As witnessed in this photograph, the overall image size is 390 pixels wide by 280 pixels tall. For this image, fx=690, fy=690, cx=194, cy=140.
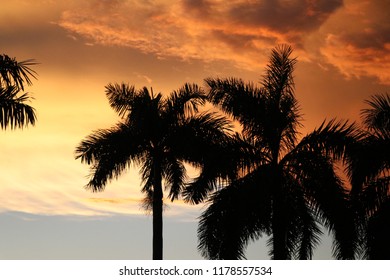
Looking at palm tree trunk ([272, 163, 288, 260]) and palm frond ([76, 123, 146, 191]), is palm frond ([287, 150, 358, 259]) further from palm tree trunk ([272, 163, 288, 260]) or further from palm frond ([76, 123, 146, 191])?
palm frond ([76, 123, 146, 191])

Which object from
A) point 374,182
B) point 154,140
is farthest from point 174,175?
point 374,182

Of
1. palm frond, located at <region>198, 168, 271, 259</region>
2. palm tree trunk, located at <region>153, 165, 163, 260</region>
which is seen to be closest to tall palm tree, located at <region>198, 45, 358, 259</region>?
palm frond, located at <region>198, 168, 271, 259</region>

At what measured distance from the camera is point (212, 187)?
27375 mm

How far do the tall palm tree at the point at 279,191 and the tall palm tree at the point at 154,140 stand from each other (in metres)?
4.92

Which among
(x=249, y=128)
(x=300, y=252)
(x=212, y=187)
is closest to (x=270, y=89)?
(x=249, y=128)

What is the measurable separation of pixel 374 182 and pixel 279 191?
3.81 metres

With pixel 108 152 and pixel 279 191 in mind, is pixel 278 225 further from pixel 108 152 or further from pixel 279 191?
pixel 108 152

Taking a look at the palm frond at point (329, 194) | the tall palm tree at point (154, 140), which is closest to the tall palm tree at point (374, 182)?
the palm frond at point (329, 194)

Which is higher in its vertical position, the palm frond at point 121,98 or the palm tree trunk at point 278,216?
the palm frond at point 121,98

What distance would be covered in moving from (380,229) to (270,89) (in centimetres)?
673

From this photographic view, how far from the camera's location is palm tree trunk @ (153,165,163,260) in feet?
98.6

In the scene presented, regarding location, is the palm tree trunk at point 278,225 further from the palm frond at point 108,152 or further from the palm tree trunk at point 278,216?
the palm frond at point 108,152

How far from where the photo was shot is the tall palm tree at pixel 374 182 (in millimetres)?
24953
